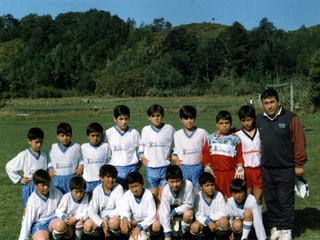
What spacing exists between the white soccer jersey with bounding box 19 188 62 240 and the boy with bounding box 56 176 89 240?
97 millimetres

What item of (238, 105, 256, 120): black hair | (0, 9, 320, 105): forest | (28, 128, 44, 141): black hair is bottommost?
(28, 128, 44, 141): black hair

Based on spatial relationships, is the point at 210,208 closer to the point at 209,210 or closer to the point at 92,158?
the point at 209,210

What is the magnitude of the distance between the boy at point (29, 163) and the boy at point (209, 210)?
2.25m

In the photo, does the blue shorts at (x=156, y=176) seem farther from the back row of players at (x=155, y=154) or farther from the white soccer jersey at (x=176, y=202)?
the white soccer jersey at (x=176, y=202)

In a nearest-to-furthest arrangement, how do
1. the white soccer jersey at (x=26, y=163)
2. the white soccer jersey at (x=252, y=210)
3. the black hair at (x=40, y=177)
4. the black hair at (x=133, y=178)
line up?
the white soccer jersey at (x=252, y=210)
the black hair at (x=40, y=177)
the black hair at (x=133, y=178)
the white soccer jersey at (x=26, y=163)

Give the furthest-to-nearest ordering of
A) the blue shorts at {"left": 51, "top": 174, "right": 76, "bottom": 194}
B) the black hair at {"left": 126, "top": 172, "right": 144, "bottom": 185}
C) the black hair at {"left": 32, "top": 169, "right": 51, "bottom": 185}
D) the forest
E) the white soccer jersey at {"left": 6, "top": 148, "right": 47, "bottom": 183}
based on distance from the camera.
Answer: the forest, the blue shorts at {"left": 51, "top": 174, "right": 76, "bottom": 194}, the white soccer jersey at {"left": 6, "top": 148, "right": 47, "bottom": 183}, the black hair at {"left": 126, "top": 172, "right": 144, "bottom": 185}, the black hair at {"left": 32, "top": 169, "right": 51, "bottom": 185}

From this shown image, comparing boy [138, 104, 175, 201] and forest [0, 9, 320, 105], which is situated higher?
forest [0, 9, 320, 105]

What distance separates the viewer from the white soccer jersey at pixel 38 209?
398 cm

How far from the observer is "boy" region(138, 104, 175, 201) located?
A: 15.8 feet

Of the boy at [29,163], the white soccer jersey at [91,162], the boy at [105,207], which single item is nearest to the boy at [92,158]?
the white soccer jersey at [91,162]

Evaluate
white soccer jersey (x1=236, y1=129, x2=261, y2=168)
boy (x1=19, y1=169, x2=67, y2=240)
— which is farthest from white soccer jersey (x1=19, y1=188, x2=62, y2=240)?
white soccer jersey (x1=236, y1=129, x2=261, y2=168)

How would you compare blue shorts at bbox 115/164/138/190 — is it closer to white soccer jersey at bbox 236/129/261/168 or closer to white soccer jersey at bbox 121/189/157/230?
white soccer jersey at bbox 121/189/157/230

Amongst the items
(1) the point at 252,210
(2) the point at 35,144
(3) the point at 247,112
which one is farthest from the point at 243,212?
→ (2) the point at 35,144

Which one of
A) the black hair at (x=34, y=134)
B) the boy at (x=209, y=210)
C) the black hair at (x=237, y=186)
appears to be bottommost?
the boy at (x=209, y=210)
